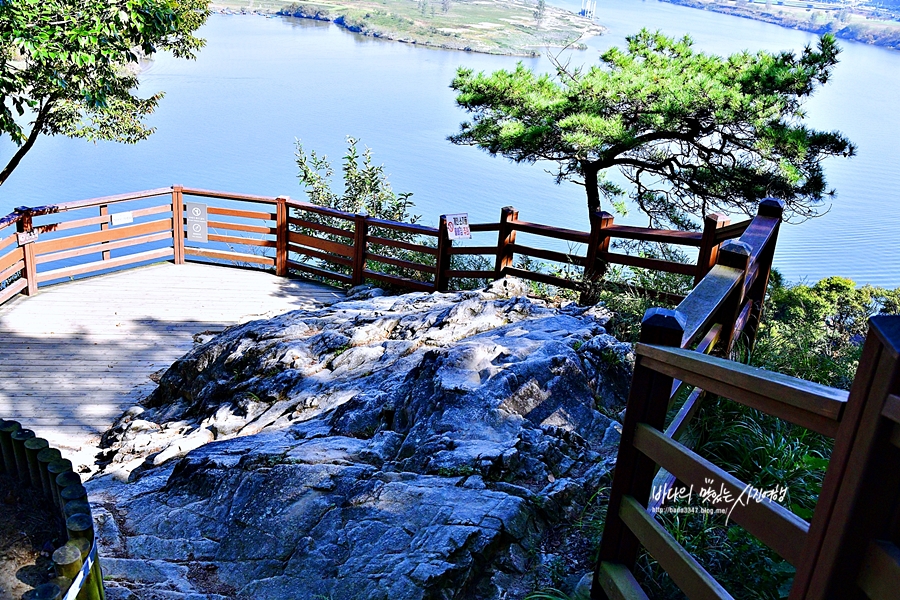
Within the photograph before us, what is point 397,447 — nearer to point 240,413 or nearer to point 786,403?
point 240,413

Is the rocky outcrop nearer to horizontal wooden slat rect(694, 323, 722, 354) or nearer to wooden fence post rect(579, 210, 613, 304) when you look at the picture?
horizontal wooden slat rect(694, 323, 722, 354)

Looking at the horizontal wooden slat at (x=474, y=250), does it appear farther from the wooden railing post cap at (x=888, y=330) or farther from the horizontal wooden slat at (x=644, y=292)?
the wooden railing post cap at (x=888, y=330)

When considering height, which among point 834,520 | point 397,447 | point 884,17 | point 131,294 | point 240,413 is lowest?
point 131,294

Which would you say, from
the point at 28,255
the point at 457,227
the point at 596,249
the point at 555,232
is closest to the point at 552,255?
the point at 555,232

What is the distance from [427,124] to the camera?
116 ft

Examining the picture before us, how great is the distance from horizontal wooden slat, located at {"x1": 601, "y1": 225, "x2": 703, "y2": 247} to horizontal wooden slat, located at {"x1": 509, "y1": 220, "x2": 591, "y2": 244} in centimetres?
39

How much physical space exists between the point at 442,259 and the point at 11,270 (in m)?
5.45

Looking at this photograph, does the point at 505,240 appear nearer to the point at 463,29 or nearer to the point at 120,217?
the point at 120,217

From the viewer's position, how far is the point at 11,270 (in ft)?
29.6

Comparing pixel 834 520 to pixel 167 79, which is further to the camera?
pixel 167 79

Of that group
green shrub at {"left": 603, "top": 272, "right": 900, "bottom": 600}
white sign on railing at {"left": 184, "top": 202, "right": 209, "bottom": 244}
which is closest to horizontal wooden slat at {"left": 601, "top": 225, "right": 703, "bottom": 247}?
green shrub at {"left": 603, "top": 272, "right": 900, "bottom": 600}

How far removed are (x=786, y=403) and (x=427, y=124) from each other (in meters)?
35.0

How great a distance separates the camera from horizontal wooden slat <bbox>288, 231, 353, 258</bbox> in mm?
10352

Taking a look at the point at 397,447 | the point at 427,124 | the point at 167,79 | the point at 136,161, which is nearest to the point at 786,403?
the point at 397,447
